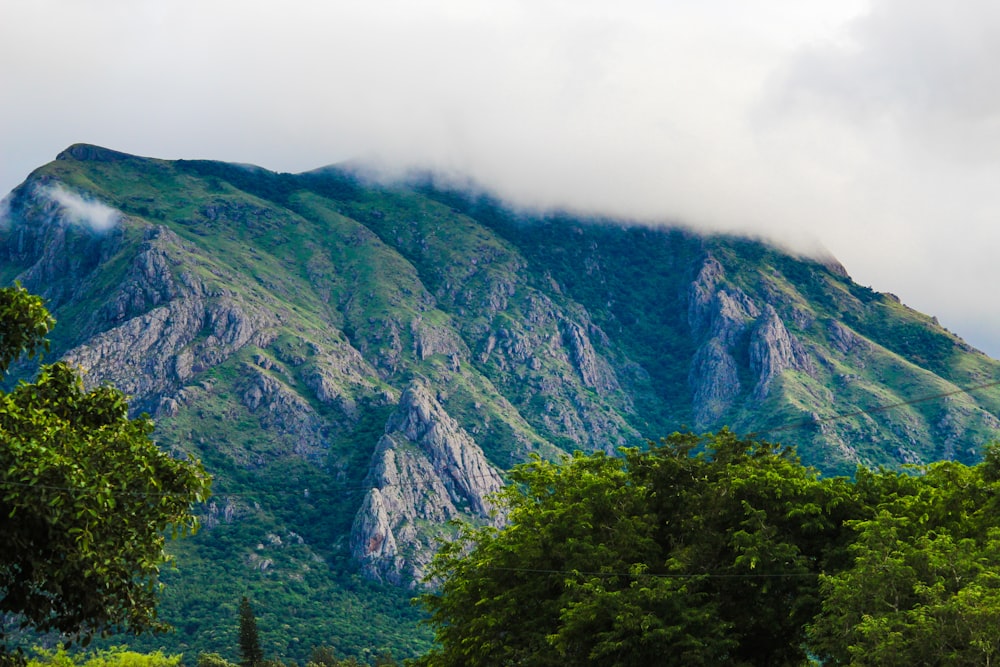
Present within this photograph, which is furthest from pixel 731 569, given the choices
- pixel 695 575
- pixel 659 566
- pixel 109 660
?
pixel 109 660

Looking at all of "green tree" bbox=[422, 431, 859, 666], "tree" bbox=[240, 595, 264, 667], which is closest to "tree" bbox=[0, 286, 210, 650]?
"green tree" bbox=[422, 431, 859, 666]

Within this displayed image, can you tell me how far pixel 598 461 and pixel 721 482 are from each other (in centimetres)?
803

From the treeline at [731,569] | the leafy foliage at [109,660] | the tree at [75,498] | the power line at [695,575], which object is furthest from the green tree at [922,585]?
the tree at [75,498]

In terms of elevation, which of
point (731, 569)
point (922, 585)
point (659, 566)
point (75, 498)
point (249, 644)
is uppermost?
point (922, 585)

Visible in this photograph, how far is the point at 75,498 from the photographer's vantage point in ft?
55.1

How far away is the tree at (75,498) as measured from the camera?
1686cm

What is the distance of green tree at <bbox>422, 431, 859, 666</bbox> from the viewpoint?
34969 millimetres

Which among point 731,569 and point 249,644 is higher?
point 731,569

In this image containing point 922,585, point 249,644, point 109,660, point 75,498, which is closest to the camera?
point 75,498

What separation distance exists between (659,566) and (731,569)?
2915mm

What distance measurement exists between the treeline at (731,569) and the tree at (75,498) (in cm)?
1958

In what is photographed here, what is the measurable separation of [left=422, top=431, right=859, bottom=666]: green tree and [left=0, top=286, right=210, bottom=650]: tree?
19463 mm

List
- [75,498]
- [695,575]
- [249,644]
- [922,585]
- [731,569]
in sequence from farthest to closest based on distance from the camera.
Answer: [249,644] < [731,569] < [695,575] < [922,585] < [75,498]

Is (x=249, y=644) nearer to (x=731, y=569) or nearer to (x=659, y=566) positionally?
Result: (x=659, y=566)
